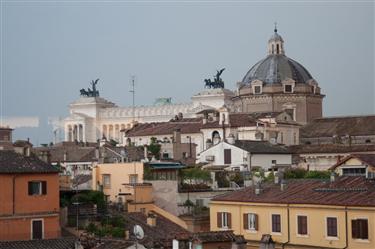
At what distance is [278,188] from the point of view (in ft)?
102

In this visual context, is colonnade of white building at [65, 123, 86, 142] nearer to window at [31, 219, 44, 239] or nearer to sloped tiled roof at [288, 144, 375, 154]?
sloped tiled roof at [288, 144, 375, 154]

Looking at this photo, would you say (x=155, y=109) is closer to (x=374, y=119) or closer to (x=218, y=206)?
(x=374, y=119)

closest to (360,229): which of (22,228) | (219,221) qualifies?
(219,221)

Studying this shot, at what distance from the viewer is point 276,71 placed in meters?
90.9

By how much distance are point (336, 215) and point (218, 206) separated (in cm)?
622

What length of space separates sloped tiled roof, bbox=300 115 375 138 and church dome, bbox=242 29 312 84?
1241 cm

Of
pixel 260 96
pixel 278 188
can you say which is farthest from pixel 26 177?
pixel 260 96

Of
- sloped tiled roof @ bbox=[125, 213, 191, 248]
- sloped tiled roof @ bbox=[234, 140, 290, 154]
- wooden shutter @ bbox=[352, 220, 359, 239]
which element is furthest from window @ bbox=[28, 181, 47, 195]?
sloped tiled roof @ bbox=[234, 140, 290, 154]

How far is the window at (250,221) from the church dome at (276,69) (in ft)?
198

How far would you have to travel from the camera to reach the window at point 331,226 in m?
26.7

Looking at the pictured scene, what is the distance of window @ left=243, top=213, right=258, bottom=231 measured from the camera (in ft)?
97.6

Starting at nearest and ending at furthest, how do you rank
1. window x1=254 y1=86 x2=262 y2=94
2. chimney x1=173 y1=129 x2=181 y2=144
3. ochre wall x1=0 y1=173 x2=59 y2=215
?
ochre wall x1=0 y1=173 x2=59 y2=215
chimney x1=173 y1=129 x2=181 y2=144
window x1=254 y1=86 x2=262 y2=94

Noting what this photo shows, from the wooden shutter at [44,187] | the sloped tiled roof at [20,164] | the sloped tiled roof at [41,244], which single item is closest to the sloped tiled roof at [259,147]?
the sloped tiled roof at [20,164]

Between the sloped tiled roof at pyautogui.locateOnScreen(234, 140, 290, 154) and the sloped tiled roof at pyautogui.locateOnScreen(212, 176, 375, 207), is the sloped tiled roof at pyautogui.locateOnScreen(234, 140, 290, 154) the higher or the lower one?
the higher one
